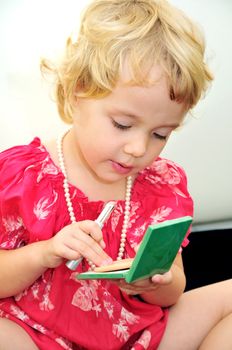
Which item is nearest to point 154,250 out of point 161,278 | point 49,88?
point 161,278

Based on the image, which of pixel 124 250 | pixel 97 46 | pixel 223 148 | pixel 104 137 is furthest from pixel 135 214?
pixel 223 148

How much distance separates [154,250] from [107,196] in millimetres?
266

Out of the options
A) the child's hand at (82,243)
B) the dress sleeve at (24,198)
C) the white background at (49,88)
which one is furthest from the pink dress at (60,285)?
the white background at (49,88)

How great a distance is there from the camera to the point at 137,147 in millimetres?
820

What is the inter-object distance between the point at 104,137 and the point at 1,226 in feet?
0.73

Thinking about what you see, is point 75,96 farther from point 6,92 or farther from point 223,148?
point 223,148

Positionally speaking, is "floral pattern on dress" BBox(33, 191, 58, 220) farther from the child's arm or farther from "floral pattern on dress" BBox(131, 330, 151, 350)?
"floral pattern on dress" BBox(131, 330, 151, 350)

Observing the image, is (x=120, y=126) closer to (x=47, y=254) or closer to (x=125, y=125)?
(x=125, y=125)

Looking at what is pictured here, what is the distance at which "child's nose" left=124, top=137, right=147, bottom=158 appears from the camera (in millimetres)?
821

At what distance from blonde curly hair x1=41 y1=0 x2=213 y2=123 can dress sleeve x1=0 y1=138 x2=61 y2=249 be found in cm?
12

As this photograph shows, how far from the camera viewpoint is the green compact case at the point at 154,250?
688 mm

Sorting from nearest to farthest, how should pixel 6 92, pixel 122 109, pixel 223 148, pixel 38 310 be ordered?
pixel 122 109
pixel 38 310
pixel 6 92
pixel 223 148

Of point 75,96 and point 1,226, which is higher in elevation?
point 75,96

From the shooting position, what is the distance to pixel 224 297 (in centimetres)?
101
